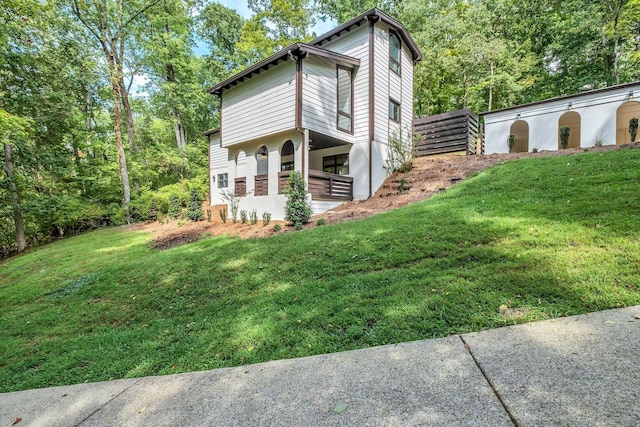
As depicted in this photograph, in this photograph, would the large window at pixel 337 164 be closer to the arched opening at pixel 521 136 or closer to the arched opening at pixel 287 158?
the arched opening at pixel 287 158

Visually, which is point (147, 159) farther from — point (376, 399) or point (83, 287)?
point (376, 399)

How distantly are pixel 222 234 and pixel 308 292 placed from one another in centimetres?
620

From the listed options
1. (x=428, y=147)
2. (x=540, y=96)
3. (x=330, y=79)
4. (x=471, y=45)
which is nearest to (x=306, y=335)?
(x=330, y=79)

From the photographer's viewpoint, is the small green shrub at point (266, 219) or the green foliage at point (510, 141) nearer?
the small green shrub at point (266, 219)

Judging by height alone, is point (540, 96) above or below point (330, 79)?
above

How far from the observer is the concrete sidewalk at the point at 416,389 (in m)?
1.51

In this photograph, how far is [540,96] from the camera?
20.5 m

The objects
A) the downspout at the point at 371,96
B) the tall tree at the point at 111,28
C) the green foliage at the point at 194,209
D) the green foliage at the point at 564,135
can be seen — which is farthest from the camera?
the tall tree at the point at 111,28

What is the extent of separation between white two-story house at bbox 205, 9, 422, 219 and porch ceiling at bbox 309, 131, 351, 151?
0.05 meters

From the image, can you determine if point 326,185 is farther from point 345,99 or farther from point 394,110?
point 394,110

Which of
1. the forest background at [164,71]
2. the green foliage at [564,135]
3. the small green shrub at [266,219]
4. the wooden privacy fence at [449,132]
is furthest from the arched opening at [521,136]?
the small green shrub at [266,219]

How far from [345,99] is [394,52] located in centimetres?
342

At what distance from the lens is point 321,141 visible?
11812 millimetres

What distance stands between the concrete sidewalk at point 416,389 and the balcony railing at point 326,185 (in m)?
7.63
